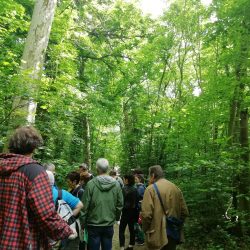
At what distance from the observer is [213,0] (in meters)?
9.40

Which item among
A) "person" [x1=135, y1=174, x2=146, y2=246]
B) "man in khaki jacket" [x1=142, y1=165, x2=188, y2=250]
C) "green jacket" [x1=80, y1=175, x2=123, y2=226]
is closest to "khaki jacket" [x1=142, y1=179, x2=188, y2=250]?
"man in khaki jacket" [x1=142, y1=165, x2=188, y2=250]

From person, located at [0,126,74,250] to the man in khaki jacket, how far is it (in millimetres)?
2460

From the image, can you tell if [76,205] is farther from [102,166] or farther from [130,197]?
[130,197]

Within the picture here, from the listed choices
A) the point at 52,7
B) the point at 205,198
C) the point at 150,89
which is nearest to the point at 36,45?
the point at 52,7

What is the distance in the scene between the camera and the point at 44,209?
2.37m

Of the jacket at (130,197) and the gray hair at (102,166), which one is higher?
the gray hair at (102,166)

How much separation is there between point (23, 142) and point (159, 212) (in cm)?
283

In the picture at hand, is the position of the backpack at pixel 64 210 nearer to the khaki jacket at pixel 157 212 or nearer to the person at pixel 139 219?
the khaki jacket at pixel 157 212

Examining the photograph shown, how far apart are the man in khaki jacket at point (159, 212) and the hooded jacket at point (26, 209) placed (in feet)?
8.09

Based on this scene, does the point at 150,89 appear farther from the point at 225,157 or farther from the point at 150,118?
the point at 225,157

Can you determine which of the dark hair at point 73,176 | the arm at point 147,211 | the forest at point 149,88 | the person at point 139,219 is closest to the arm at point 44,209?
the arm at point 147,211

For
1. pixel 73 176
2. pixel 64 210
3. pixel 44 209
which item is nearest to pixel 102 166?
pixel 73 176

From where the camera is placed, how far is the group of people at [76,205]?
237 centimetres

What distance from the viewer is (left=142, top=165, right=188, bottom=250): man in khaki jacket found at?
469cm
